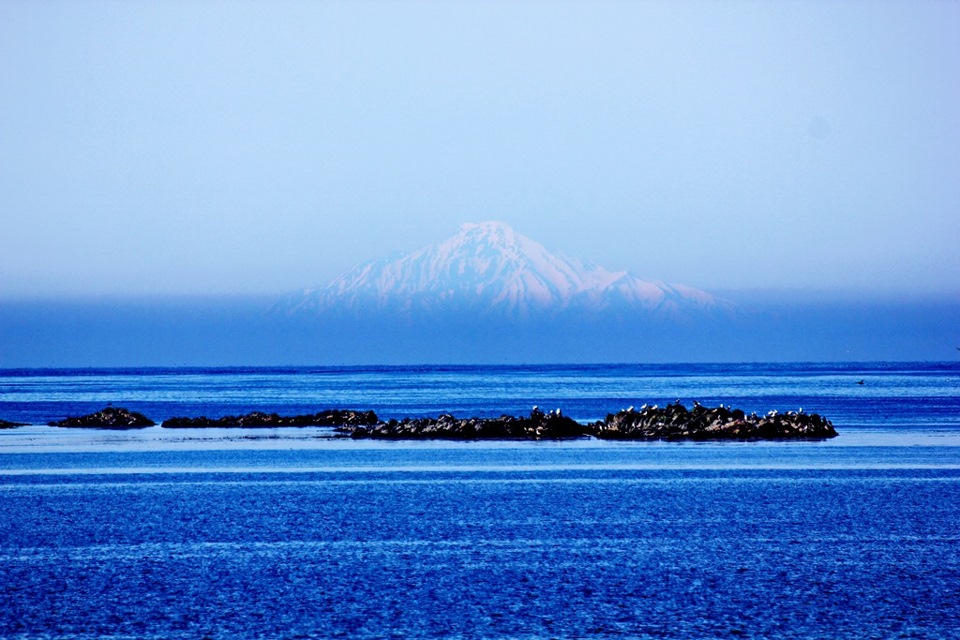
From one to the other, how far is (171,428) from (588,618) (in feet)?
176

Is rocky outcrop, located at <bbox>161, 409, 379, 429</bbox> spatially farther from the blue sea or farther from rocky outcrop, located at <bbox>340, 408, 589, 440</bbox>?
the blue sea

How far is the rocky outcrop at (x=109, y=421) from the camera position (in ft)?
228

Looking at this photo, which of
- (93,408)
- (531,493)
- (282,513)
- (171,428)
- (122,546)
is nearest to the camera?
(122,546)

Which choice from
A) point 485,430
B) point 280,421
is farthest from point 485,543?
point 280,421

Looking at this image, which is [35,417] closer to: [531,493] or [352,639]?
[531,493]

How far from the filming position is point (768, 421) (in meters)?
58.5

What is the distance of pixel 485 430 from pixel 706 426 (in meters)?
10.7

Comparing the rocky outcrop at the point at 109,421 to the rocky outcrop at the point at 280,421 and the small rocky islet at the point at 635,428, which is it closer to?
the rocky outcrop at the point at 280,421

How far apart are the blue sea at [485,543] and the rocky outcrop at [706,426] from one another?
618 cm

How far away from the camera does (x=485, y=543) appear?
85.7ft

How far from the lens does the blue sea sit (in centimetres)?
1877

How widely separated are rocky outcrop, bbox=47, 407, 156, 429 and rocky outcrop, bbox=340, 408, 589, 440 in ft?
53.6

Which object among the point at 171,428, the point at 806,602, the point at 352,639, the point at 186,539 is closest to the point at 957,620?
the point at 806,602

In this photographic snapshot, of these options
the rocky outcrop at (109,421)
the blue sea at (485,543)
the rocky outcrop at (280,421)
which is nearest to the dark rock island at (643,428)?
the blue sea at (485,543)
